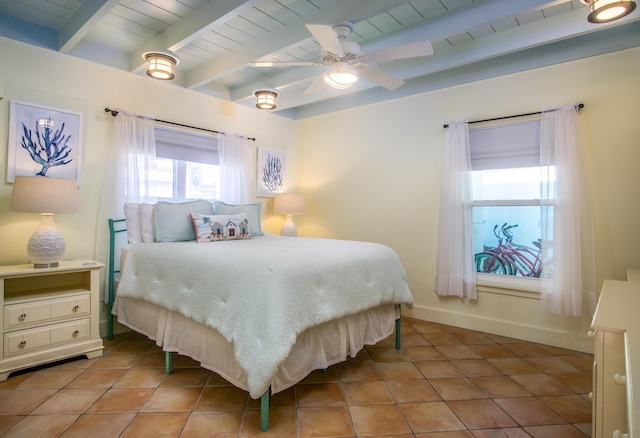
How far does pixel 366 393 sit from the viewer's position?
2146 millimetres

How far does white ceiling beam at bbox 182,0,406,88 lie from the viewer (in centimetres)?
218

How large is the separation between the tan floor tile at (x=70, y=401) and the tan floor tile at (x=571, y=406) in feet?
8.87

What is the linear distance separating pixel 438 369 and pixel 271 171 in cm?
307

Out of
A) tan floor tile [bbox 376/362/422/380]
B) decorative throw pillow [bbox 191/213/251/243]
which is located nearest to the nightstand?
decorative throw pillow [bbox 191/213/251/243]

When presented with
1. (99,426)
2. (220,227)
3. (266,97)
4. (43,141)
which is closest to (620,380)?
(99,426)

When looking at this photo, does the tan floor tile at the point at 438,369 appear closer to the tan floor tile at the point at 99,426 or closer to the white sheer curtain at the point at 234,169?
the tan floor tile at the point at 99,426

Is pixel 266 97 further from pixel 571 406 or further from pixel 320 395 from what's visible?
pixel 571 406

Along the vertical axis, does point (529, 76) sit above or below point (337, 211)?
above

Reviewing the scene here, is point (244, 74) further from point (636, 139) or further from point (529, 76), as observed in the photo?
point (636, 139)

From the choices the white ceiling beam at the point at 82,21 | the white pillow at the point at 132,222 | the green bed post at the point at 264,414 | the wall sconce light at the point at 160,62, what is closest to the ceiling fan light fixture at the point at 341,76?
the wall sconce light at the point at 160,62

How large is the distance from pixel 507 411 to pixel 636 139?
2.31m

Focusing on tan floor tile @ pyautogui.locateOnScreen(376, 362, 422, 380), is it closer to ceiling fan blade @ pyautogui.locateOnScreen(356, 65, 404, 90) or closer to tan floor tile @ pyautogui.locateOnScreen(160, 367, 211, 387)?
tan floor tile @ pyautogui.locateOnScreen(160, 367, 211, 387)

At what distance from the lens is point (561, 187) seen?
2.84 metres

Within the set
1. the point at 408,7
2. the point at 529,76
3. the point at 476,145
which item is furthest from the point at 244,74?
the point at 529,76
